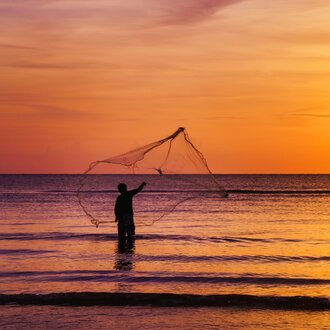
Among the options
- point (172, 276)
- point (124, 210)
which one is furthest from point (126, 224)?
point (172, 276)

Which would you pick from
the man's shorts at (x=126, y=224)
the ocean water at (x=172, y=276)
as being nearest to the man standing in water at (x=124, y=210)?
the man's shorts at (x=126, y=224)

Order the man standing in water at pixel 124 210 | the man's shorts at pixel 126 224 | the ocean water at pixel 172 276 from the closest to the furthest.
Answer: the ocean water at pixel 172 276
the man standing in water at pixel 124 210
the man's shorts at pixel 126 224

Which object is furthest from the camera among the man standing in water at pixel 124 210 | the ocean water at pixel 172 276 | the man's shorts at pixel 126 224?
the man's shorts at pixel 126 224

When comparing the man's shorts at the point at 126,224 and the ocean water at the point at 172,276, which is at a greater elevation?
the man's shorts at the point at 126,224

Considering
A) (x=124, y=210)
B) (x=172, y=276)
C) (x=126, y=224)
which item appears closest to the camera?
(x=172, y=276)

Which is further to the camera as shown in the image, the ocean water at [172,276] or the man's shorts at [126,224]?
the man's shorts at [126,224]

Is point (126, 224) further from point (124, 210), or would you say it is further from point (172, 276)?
point (172, 276)

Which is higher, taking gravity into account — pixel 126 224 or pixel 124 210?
pixel 124 210

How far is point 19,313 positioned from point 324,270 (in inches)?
342

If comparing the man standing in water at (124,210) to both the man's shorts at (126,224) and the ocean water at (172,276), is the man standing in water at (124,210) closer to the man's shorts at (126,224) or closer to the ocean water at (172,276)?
the man's shorts at (126,224)

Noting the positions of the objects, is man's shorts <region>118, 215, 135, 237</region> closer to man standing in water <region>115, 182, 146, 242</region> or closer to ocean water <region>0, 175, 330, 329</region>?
man standing in water <region>115, 182, 146, 242</region>

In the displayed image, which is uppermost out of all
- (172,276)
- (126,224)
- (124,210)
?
(124,210)

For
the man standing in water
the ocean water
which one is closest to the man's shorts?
the man standing in water

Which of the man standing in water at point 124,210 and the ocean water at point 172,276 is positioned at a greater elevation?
the man standing in water at point 124,210
